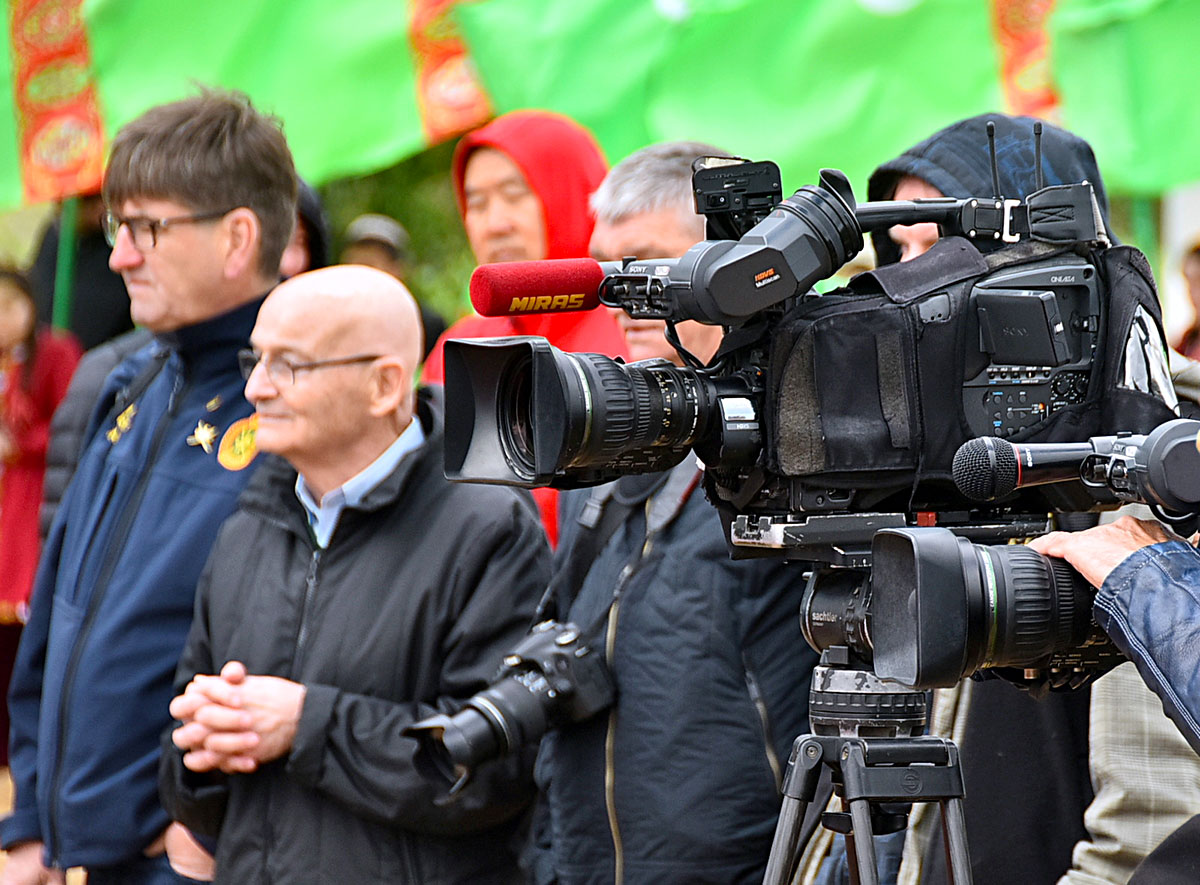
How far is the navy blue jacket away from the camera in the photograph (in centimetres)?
281

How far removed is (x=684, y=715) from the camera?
2363 millimetres

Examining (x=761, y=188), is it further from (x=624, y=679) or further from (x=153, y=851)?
(x=153, y=851)

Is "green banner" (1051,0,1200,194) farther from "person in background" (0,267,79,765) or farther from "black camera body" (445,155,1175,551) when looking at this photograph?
"person in background" (0,267,79,765)

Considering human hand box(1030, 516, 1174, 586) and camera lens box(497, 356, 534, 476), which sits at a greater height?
camera lens box(497, 356, 534, 476)

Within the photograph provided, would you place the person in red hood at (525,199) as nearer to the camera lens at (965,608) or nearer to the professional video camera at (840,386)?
the professional video camera at (840,386)

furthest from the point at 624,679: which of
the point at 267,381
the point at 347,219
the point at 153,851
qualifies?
the point at 347,219

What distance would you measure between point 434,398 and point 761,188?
107 cm

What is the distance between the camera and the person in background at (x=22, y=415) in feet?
17.9

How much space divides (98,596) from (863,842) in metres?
1.61

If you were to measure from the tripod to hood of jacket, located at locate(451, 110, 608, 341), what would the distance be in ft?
6.02

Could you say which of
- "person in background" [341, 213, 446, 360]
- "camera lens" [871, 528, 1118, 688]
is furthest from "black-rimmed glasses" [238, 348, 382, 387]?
"person in background" [341, 213, 446, 360]

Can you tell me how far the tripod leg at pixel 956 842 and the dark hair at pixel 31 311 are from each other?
15.0 feet

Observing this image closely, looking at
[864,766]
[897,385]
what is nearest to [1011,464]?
[897,385]

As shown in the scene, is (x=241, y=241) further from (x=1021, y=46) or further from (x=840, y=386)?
(x=1021, y=46)
